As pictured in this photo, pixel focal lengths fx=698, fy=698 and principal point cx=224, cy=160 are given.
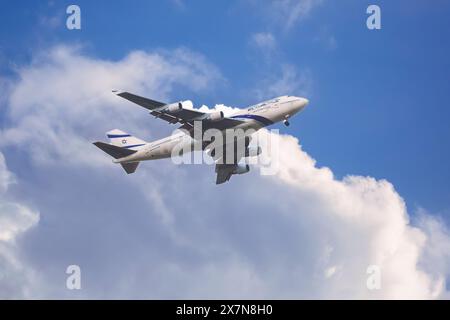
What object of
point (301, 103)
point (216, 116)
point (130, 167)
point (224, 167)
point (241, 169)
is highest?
point (301, 103)

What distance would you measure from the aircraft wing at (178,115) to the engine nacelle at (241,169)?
1351 cm

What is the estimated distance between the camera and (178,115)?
242ft

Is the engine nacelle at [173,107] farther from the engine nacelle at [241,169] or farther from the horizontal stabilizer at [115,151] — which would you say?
the engine nacelle at [241,169]

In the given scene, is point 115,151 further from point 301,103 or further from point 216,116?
point 301,103

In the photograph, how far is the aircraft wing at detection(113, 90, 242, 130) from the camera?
70812 mm

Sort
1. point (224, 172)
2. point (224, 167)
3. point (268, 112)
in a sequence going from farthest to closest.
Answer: point (224, 172) → point (224, 167) → point (268, 112)

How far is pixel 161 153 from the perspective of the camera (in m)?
79.9

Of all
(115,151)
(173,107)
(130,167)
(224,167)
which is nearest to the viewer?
(173,107)

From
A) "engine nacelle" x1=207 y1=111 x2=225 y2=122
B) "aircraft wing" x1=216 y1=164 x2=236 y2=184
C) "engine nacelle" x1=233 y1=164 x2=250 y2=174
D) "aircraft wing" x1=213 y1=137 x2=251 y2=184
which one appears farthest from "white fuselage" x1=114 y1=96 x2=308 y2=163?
"engine nacelle" x1=233 y1=164 x2=250 y2=174

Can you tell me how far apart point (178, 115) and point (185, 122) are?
197cm

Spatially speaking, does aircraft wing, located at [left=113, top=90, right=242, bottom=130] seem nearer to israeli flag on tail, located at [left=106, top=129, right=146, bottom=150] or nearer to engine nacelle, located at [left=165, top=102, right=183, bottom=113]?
engine nacelle, located at [left=165, top=102, right=183, bottom=113]

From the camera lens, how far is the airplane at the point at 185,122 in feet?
236

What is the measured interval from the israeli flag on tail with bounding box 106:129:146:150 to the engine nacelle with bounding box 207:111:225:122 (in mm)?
11011

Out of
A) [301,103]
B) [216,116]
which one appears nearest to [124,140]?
[216,116]
